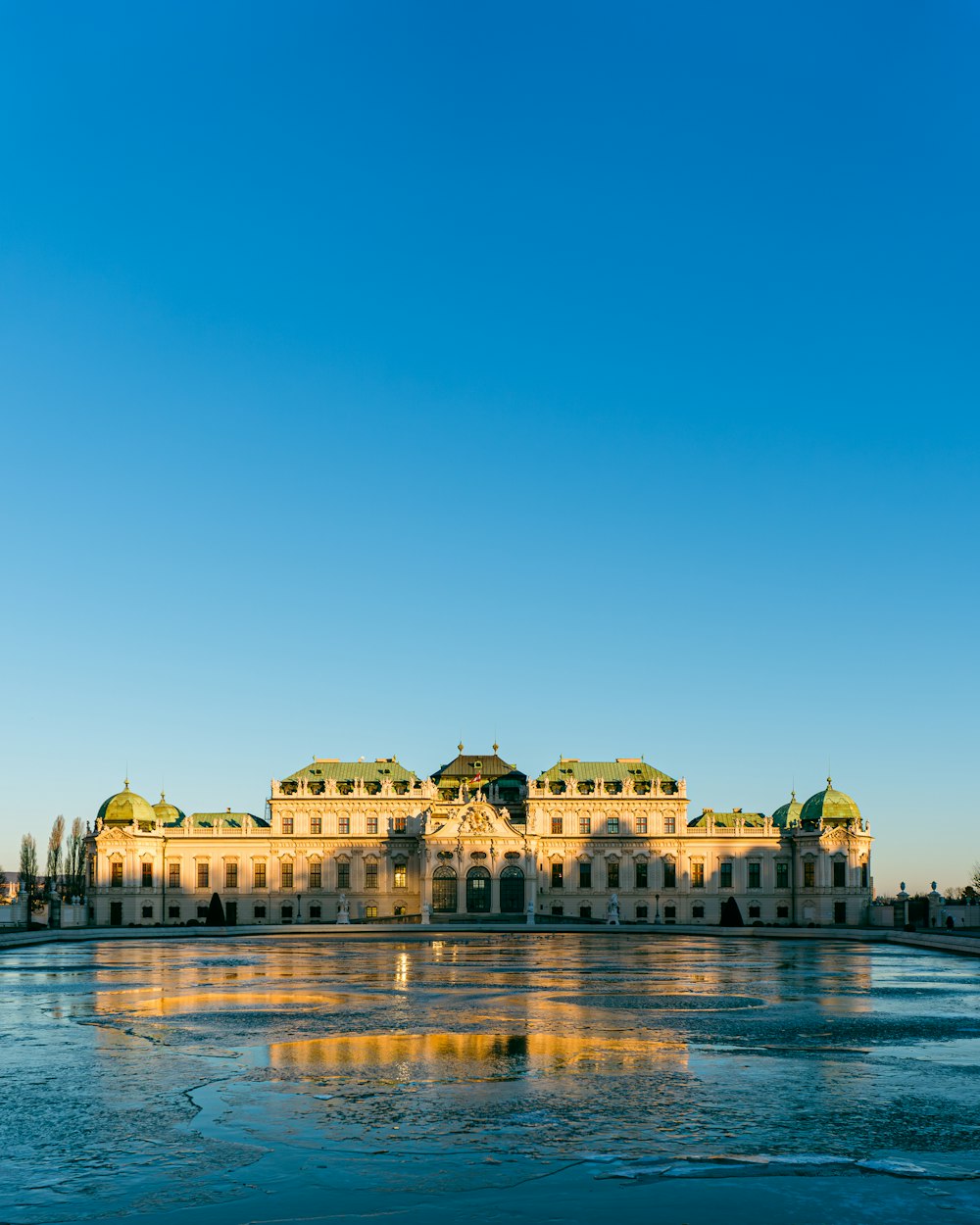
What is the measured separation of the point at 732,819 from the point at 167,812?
58.0 meters

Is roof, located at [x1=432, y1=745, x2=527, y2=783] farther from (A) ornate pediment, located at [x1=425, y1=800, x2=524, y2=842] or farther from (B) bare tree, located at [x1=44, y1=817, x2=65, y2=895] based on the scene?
(B) bare tree, located at [x1=44, y1=817, x2=65, y2=895]

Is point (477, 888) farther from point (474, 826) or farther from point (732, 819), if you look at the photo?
point (732, 819)

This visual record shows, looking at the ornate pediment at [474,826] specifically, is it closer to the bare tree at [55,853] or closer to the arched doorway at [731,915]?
the arched doorway at [731,915]

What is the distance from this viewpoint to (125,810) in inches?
4926

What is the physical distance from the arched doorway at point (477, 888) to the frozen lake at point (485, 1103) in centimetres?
8875

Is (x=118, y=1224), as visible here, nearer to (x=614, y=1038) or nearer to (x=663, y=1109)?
(x=663, y=1109)

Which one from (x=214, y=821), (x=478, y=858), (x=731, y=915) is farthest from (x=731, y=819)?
(x=214, y=821)

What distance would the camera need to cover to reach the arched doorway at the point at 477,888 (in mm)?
121688

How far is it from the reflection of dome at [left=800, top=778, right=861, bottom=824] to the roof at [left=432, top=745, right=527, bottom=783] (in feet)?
96.2

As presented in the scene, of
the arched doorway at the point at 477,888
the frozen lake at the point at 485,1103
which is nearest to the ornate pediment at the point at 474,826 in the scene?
the arched doorway at the point at 477,888

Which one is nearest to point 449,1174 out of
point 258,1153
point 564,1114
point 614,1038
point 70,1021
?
point 258,1153

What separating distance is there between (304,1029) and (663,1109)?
1036cm

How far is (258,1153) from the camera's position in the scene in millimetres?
13383

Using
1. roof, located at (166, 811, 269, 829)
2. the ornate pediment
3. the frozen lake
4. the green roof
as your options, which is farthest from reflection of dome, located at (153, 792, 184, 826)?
the frozen lake
